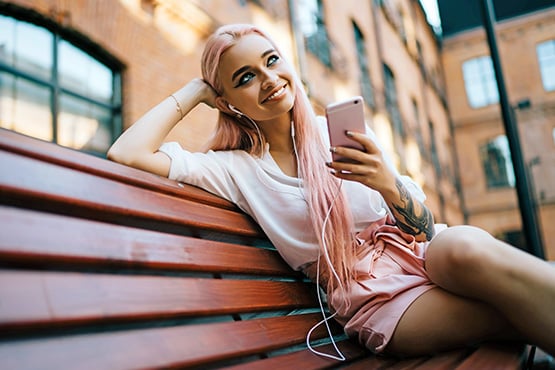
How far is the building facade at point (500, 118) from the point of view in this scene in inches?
941

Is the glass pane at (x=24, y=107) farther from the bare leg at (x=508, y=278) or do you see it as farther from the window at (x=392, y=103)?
the window at (x=392, y=103)

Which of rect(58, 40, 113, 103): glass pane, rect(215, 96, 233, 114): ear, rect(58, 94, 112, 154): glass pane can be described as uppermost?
rect(58, 40, 113, 103): glass pane

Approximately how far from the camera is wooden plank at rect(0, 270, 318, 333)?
3.18ft

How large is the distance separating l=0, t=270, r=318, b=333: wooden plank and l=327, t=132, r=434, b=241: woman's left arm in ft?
1.78

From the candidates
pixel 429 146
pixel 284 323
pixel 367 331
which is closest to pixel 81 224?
pixel 284 323

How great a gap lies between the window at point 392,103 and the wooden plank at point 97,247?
48.7ft

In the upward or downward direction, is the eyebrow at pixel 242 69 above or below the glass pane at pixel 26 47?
below

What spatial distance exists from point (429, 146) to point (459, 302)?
2081 cm

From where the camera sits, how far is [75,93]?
5.54 metres

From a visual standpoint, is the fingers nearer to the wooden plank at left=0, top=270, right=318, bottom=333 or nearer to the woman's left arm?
the woman's left arm

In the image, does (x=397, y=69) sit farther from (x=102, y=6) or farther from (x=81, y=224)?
(x=81, y=224)

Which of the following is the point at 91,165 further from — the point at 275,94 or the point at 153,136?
the point at 275,94

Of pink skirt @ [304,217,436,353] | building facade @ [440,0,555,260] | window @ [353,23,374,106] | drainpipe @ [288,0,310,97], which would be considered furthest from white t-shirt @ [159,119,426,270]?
building facade @ [440,0,555,260]

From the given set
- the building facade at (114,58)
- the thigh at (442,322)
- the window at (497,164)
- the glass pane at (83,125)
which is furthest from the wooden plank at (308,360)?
the window at (497,164)
